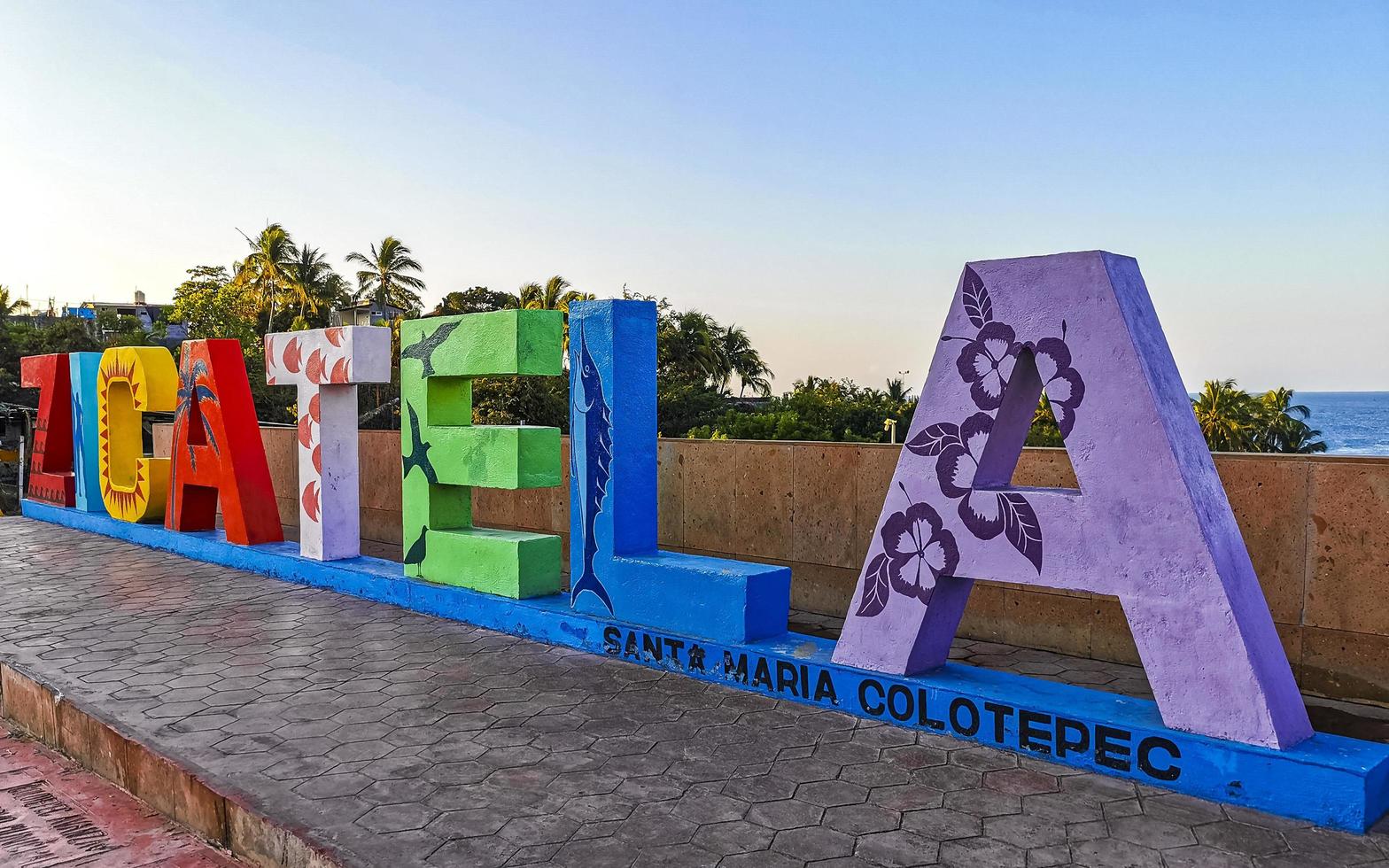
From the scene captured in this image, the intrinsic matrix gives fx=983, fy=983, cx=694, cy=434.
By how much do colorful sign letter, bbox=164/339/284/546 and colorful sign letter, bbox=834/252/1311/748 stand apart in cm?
628

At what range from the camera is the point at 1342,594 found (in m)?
4.98

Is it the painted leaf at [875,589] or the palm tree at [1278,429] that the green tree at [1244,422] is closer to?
the palm tree at [1278,429]

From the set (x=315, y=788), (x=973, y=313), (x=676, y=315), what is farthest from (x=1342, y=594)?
(x=676, y=315)

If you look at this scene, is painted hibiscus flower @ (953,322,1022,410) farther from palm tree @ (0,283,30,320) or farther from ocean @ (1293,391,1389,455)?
ocean @ (1293,391,1389,455)

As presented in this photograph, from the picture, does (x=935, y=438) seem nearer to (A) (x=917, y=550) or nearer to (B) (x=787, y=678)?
(A) (x=917, y=550)

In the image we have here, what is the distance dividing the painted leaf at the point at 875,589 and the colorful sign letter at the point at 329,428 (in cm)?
452

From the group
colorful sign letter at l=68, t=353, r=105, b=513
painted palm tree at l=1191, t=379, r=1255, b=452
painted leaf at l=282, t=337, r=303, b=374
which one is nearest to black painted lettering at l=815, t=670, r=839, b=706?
painted leaf at l=282, t=337, r=303, b=374

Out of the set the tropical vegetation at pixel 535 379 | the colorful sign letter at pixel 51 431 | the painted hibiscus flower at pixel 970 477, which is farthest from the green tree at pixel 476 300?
the painted hibiscus flower at pixel 970 477

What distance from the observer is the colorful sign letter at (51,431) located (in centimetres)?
1179

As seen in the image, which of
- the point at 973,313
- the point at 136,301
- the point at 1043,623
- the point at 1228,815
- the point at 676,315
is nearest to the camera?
the point at 1228,815

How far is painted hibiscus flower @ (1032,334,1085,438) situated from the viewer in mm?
4207

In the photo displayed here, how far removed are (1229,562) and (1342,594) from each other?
62.5 inches

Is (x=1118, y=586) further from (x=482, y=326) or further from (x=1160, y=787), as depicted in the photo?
(x=482, y=326)

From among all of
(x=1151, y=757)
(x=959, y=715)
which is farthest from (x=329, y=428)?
(x=1151, y=757)
